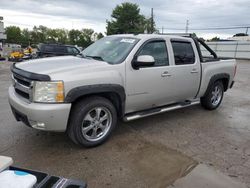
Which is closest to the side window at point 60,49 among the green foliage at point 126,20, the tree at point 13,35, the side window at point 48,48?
the side window at point 48,48

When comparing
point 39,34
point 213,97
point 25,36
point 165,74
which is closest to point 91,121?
point 165,74

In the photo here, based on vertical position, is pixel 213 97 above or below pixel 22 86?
below

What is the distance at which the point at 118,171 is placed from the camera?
2947 mm

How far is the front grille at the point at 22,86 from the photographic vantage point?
10.2 feet

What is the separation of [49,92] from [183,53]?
3.02 meters

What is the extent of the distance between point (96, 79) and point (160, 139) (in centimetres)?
163

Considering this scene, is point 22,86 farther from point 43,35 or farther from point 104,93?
point 43,35

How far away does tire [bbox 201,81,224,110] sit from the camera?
5531mm

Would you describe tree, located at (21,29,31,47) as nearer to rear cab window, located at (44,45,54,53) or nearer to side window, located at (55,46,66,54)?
rear cab window, located at (44,45,54,53)

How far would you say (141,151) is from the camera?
3.47m

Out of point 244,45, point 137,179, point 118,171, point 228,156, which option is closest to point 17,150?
point 118,171

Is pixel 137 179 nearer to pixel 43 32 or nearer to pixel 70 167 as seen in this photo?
pixel 70 167

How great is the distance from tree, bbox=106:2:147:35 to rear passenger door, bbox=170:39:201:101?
5095cm

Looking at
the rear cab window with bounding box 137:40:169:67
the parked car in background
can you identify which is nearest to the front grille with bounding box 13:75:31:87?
the rear cab window with bounding box 137:40:169:67
